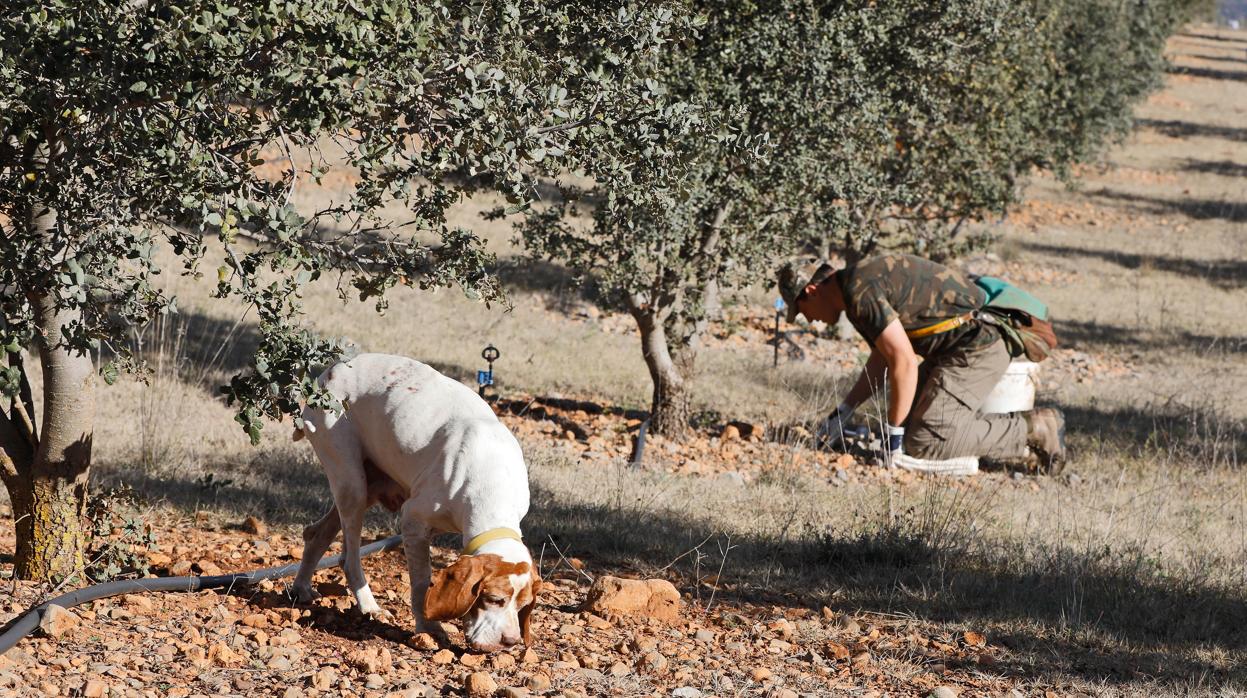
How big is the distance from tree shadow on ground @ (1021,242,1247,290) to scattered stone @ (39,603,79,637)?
938 inches

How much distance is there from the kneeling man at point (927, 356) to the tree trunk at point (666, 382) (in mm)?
1153

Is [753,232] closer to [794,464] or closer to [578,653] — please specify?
[794,464]

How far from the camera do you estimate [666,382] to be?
1035cm

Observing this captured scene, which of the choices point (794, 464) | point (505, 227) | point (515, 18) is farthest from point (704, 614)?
point (505, 227)

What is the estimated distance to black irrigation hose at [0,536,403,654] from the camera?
4281 millimetres

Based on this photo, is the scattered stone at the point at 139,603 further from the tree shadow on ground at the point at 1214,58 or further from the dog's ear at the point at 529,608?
the tree shadow on ground at the point at 1214,58

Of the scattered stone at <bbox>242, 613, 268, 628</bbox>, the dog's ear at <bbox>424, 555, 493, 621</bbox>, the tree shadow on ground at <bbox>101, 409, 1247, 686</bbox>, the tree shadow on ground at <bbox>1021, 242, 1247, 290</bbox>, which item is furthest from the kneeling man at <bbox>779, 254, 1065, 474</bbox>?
the tree shadow on ground at <bbox>1021, 242, 1247, 290</bbox>

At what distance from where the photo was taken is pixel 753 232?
32.0 feet

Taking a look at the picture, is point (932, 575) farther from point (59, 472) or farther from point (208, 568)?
point (59, 472)

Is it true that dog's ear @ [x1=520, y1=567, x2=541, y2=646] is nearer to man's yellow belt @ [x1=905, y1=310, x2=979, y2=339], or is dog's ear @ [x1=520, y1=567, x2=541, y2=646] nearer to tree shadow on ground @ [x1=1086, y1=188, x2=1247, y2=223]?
man's yellow belt @ [x1=905, y1=310, x2=979, y2=339]

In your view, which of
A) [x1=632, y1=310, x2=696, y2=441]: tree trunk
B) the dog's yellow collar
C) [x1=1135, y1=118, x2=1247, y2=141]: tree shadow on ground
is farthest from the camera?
[x1=1135, y1=118, x2=1247, y2=141]: tree shadow on ground

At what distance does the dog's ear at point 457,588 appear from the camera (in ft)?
14.5

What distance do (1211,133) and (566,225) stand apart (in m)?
44.6

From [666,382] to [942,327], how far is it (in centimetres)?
238
